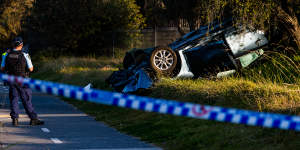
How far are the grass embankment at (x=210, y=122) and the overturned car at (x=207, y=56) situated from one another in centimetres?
86

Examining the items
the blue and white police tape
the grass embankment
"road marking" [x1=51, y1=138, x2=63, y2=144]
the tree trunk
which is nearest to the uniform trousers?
the grass embankment

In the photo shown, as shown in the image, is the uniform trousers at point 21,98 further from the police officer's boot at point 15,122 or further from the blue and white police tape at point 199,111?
the blue and white police tape at point 199,111

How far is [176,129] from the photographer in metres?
10.1

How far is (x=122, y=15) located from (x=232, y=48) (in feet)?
63.1

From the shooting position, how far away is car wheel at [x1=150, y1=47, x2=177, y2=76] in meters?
15.1

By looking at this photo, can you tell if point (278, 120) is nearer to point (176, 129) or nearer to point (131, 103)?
point (131, 103)

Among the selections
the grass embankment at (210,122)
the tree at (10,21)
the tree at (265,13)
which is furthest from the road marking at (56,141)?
the tree at (10,21)

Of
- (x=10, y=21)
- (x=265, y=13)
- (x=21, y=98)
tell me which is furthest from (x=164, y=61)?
(x=10, y=21)

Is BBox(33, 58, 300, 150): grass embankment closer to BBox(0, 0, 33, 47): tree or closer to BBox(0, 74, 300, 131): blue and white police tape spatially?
BBox(0, 74, 300, 131): blue and white police tape

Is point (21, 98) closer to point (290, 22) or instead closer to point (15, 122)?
point (15, 122)

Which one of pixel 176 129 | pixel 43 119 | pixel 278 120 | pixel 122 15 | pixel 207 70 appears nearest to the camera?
pixel 278 120

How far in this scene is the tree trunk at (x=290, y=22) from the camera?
48.7 feet

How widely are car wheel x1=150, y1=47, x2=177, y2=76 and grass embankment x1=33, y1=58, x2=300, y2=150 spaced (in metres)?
0.97

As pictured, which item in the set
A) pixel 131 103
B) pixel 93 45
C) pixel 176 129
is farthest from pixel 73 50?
pixel 131 103
